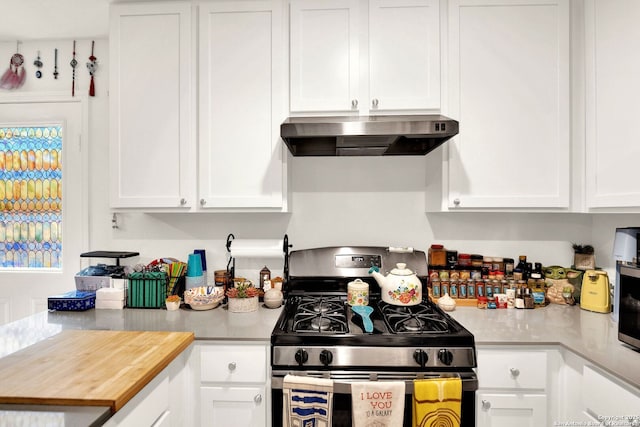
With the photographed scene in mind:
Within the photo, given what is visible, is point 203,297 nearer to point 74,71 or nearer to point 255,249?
point 255,249

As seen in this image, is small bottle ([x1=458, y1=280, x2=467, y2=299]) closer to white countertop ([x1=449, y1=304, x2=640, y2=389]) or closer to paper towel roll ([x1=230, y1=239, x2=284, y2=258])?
white countertop ([x1=449, y1=304, x2=640, y2=389])

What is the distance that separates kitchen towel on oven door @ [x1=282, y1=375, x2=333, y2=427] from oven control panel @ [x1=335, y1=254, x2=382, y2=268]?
75 cm

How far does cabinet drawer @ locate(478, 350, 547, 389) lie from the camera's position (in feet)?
4.51

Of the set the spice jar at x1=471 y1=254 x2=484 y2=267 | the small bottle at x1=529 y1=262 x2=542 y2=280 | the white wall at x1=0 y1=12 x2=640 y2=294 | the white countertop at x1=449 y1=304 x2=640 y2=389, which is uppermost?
the white wall at x1=0 y1=12 x2=640 y2=294

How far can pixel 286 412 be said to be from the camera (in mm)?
1256

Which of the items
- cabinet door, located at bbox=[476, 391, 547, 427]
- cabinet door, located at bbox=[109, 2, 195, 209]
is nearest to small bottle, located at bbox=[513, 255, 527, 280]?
cabinet door, located at bbox=[476, 391, 547, 427]

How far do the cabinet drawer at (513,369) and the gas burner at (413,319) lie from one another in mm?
204

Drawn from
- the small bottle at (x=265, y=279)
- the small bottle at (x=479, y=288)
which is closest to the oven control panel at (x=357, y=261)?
the small bottle at (x=265, y=279)

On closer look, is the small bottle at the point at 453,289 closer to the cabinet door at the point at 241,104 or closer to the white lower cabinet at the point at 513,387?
the white lower cabinet at the point at 513,387

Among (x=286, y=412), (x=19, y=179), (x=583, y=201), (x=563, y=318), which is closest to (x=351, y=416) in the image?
(x=286, y=412)

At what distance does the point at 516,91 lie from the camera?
1.69 m

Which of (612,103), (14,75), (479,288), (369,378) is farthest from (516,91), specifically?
(14,75)

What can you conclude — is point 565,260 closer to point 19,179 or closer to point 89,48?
point 89,48

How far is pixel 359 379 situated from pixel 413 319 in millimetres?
389
